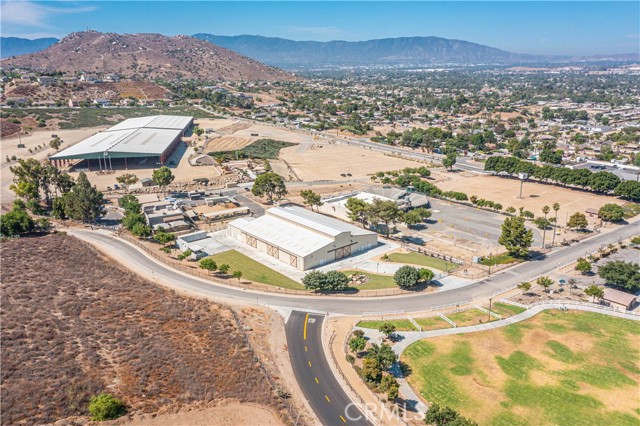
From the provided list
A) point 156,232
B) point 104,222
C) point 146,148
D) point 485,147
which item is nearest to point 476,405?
point 156,232

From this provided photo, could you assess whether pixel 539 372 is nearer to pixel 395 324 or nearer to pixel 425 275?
pixel 395 324

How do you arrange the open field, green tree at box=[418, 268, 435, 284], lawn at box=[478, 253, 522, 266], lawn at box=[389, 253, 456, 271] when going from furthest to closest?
lawn at box=[478, 253, 522, 266] → lawn at box=[389, 253, 456, 271] → green tree at box=[418, 268, 435, 284] → the open field

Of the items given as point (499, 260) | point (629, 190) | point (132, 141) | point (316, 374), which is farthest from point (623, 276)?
point (132, 141)

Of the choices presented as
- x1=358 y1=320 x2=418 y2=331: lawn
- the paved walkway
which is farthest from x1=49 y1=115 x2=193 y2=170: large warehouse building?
the paved walkway

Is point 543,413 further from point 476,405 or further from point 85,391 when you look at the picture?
point 85,391

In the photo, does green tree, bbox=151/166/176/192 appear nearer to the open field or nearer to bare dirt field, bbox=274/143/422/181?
bare dirt field, bbox=274/143/422/181

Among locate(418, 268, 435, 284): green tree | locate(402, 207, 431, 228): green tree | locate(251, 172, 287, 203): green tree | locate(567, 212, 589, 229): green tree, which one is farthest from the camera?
locate(251, 172, 287, 203): green tree

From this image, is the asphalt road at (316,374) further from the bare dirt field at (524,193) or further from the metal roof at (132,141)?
the metal roof at (132,141)
